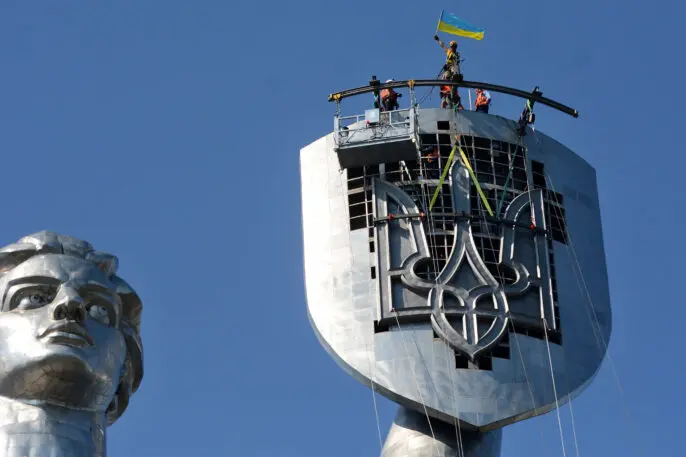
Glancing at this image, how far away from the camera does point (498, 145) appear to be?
6425 cm

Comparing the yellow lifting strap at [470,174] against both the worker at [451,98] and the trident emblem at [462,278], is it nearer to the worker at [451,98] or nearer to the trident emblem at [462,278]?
the trident emblem at [462,278]

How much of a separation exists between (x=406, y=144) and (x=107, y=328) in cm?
2028

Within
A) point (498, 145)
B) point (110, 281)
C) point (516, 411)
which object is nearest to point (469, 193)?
point (498, 145)

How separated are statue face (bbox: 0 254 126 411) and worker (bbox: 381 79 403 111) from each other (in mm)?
21468

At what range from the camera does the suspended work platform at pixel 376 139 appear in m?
61.5

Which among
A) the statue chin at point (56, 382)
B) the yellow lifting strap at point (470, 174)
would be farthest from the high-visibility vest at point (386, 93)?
the statue chin at point (56, 382)

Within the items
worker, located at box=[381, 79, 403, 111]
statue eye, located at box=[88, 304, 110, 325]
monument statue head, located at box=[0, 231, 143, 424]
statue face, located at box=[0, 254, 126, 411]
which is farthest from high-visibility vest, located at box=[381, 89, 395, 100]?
statue eye, located at box=[88, 304, 110, 325]

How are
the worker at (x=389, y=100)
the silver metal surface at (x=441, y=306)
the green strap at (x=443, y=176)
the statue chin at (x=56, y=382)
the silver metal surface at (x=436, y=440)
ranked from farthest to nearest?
the worker at (x=389, y=100)
the green strap at (x=443, y=176)
the silver metal surface at (x=436, y=440)
the silver metal surface at (x=441, y=306)
the statue chin at (x=56, y=382)

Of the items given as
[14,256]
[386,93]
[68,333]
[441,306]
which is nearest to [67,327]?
[68,333]

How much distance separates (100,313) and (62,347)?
1783 millimetres

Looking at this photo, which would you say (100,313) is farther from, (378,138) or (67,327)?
(378,138)

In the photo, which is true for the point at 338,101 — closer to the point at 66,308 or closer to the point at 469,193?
the point at 469,193

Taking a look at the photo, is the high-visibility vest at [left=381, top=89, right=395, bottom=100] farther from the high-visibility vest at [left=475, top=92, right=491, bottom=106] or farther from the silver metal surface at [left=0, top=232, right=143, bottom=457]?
the silver metal surface at [left=0, top=232, right=143, bottom=457]

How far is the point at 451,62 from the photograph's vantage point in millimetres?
66938
